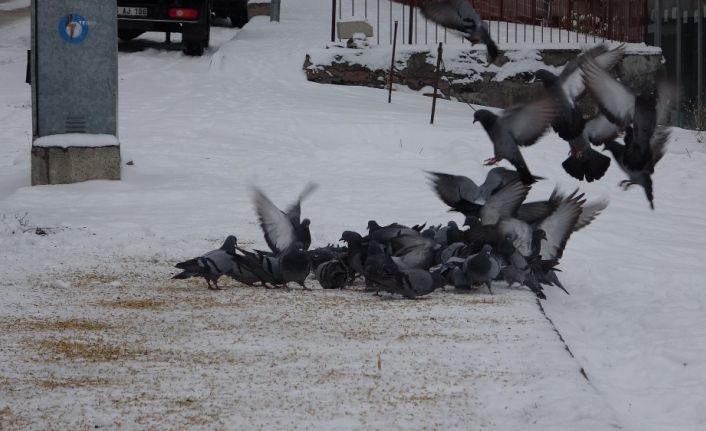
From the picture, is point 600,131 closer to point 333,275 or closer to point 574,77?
point 574,77

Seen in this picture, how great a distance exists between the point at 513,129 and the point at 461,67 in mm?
11247

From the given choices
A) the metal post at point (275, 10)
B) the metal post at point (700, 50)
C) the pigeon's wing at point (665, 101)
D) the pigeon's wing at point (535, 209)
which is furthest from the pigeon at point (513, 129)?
the metal post at point (275, 10)

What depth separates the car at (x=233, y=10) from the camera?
2278cm

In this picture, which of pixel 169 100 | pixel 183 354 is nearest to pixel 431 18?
pixel 183 354

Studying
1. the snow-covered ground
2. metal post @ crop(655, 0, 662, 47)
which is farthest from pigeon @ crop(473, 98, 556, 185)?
metal post @ crop(655, 0, 662, 47)

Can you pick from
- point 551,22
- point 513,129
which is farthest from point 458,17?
point 551,22

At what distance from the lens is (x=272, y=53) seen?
18.3 meters

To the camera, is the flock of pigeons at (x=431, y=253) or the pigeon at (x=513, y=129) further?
the flock of pigeons at (x=431, y=253)

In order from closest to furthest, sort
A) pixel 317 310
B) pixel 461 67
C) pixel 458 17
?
pixel 458 17, pixel 317 310, pixel 461 67

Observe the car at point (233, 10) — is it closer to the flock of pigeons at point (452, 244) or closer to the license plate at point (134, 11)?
the license plate at point (134, 11)

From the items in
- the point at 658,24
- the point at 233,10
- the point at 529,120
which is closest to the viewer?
the point at 529,120

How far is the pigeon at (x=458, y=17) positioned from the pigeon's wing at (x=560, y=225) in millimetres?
1899

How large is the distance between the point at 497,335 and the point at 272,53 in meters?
13.6

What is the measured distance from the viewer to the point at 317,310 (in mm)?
5930
